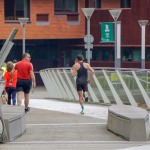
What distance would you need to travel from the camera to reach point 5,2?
56.1 m

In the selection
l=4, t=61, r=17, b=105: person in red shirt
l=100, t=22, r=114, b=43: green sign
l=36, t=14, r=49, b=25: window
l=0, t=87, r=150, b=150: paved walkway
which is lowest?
l=0, t=87, r=150, b=150: paved walkway

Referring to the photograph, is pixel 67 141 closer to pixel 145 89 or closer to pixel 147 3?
pixel 145 89

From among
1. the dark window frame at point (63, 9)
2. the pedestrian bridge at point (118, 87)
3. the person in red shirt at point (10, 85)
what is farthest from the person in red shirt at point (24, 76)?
the dark window frame at point (63, 9)

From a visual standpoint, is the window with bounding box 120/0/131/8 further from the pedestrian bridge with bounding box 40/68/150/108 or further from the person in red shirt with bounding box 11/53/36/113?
the person in red shirt with bounding box 11/53/36/113

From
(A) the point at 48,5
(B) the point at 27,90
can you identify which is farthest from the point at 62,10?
(B) the point at 27,90

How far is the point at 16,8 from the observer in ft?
186

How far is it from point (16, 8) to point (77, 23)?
15.5 feet

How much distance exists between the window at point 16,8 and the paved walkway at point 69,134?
34303mm

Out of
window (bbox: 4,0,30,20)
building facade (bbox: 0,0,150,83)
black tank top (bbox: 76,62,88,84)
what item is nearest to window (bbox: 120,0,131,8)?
building facade (bbox: 0,0,150,83)

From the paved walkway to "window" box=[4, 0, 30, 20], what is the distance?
34.3 meters

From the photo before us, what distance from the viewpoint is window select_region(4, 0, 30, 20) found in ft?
184

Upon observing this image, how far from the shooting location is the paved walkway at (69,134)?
44.7ft

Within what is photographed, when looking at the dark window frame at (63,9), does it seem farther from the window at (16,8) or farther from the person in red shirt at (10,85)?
the person in red shirt at (10,85)

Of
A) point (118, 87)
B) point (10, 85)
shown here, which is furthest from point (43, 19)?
point (10, 85)
